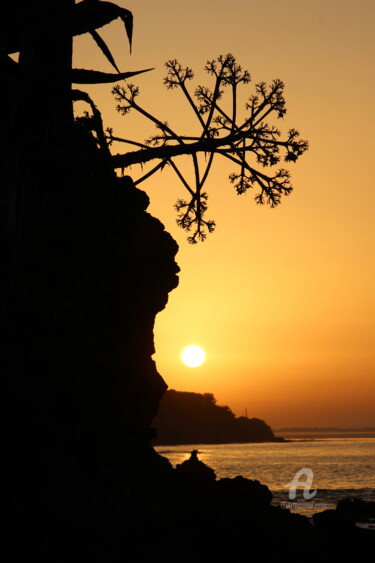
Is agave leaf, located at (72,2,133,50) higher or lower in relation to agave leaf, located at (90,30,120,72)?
lower

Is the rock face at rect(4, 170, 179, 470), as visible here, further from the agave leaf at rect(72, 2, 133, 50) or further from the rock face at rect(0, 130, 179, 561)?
the agave leaf at rect(72, 2, 133, 50)

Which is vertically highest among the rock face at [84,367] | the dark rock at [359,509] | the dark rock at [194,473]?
the rock face at [84,367]

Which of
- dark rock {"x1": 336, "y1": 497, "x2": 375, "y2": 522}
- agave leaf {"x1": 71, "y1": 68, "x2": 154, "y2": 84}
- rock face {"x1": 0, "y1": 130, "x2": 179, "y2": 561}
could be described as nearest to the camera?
agave leaf {"x1": 71, "y1": 68, "x2": 154, "y2": 84}

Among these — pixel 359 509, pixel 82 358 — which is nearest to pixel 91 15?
pixel 82 358

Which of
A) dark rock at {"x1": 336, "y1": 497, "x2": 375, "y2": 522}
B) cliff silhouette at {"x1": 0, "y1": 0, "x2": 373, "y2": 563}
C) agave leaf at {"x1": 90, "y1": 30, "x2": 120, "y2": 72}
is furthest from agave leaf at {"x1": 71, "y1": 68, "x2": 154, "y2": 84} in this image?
dark rock at {"x1": 336, "y1": 497, "x2": 375, "y2": 522}

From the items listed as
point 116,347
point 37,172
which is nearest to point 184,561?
point 116,347

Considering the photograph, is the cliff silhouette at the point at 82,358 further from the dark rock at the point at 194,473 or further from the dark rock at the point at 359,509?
the dark rock at the point at 359,509

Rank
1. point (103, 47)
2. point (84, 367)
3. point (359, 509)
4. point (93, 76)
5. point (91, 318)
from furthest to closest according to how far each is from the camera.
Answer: point (359, 509) → point (91, 318) → point (84, 367) → point (103, 47) → point (93, 76)

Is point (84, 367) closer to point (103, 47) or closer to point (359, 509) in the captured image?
point (103, 47)

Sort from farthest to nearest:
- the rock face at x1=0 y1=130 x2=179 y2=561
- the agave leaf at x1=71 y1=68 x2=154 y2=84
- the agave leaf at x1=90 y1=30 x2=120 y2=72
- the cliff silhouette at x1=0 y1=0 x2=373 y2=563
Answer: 1. the rock face at x1=0 y1=130 x2=179 y2=561
2. the agave leaf at x1=90 y1=30 x2=120 y2=72
3. the agave leaf at x1=71 y1=68 x2=154 y2=84
4. the cliff silhouette at x1=0 y1=0 x2=373 y2=563

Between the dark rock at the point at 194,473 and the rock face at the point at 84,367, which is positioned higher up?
the rock face at the point at 84,367

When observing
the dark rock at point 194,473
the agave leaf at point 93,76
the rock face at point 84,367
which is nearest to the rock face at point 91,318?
the rock face at point 84,367

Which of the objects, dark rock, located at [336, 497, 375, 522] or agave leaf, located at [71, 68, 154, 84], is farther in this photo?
dark rock, located at [336, 497, 375, 522]

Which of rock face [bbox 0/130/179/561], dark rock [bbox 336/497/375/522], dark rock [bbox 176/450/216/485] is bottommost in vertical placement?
dark rock [bbox 336/497/375/522]
